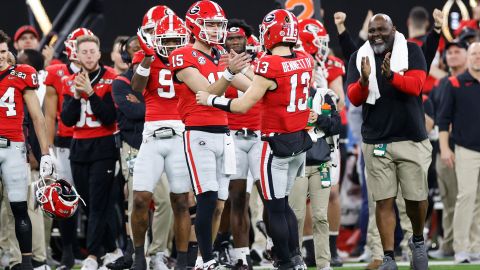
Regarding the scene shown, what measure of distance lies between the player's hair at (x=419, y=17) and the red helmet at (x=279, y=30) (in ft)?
13.1

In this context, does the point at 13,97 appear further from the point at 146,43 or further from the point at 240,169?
the point at 240,169

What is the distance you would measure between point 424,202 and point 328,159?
111cm

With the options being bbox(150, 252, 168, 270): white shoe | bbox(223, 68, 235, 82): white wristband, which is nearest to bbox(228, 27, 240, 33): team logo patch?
bbox(223, 68, 235, 82): white wristband

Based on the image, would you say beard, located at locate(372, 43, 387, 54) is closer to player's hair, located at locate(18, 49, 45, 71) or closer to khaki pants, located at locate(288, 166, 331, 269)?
khaki pants, located at locate(288, 166, 331, 269)

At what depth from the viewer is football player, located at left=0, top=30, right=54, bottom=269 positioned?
9.75 m

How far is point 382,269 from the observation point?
9172 mm

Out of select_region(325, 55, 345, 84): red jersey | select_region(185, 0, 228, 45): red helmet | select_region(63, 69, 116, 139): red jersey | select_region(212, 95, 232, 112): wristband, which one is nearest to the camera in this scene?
select_region(212, 95, 232, 112): wristband

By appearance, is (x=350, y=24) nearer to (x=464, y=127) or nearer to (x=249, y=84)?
(x=464, y=127)

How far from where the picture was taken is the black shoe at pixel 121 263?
10.6 metres

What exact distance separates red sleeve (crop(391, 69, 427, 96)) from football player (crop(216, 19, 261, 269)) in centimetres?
161

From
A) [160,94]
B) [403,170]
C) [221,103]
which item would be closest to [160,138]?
[160,94]

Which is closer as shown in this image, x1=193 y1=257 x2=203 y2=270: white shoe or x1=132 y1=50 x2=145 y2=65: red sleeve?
x1=193 y1=257 x2=203 y2=270: white shoe

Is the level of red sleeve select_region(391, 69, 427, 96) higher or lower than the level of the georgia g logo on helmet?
lower

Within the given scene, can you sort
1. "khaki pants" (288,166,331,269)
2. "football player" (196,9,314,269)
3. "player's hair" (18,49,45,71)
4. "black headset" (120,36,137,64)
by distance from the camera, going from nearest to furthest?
"football player" (196,9,314,269) < "khaki pants" (288,166,331,269) < "black headset" (120,36,137,64) < "player's hair" (18,49,45,71)
